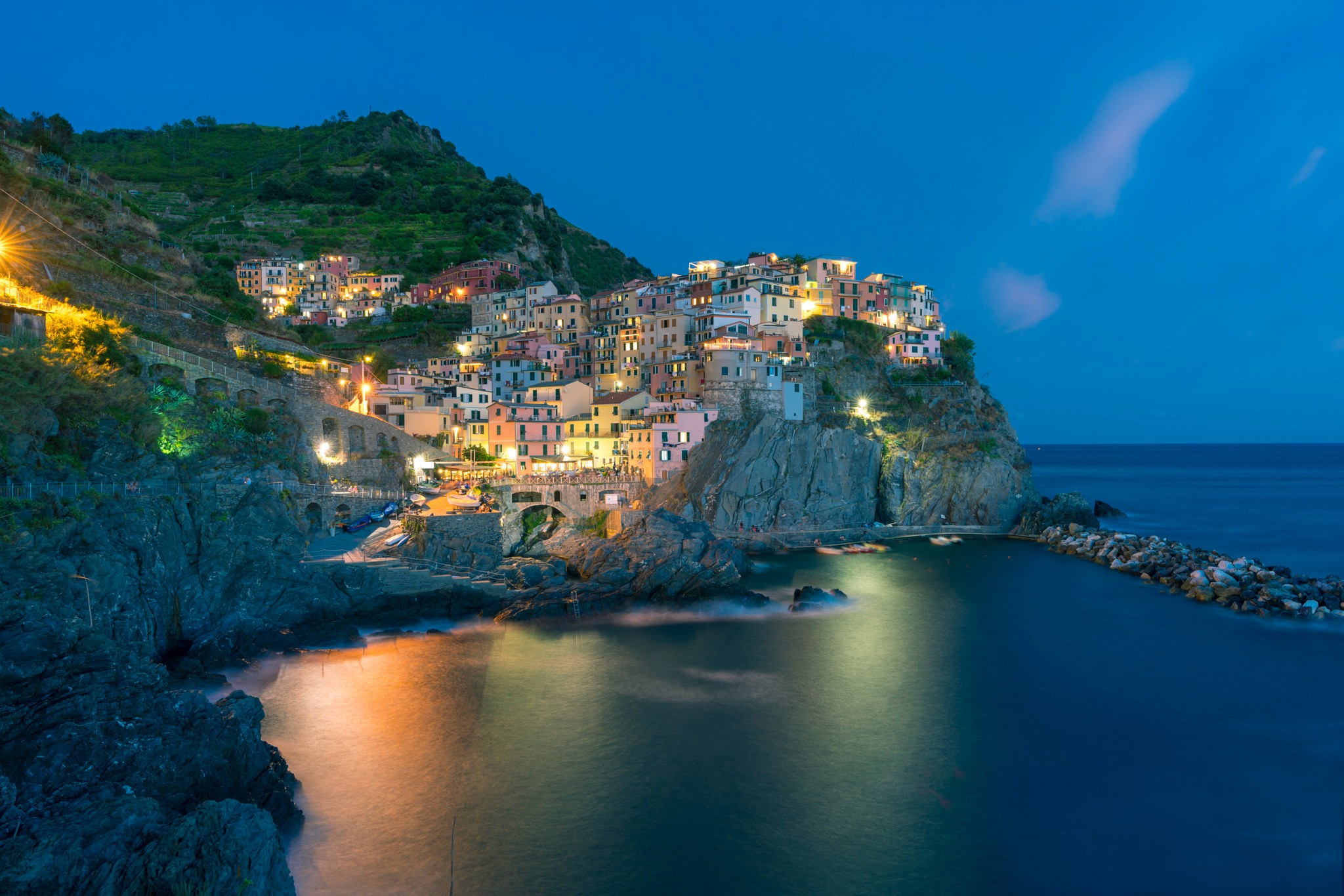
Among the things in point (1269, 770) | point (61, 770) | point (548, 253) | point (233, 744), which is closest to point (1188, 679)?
point (1269, 770)

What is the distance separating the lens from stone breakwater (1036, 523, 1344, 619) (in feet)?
112

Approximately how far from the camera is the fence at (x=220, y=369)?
34.2m

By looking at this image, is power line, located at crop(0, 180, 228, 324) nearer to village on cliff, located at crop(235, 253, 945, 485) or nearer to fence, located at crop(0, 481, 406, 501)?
village on cliff, located at crop(235, 253, 945, 485)

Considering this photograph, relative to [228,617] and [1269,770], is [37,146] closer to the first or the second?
[228,617]

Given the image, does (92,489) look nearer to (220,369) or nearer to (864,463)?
(220,369)

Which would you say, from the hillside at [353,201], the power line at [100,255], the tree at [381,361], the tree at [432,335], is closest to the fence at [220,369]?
the power line at [100,255]

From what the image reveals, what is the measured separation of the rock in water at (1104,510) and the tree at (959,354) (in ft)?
50.6

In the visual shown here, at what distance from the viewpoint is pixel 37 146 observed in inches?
1879

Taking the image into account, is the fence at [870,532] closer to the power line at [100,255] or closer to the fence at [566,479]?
the fence at [566,479]

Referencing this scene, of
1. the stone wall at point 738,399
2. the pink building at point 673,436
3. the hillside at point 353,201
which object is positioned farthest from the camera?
the hillside at point 353,201

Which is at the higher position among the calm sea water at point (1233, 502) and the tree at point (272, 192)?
the tree at point (272, 192)

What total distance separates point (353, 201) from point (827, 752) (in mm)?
107692

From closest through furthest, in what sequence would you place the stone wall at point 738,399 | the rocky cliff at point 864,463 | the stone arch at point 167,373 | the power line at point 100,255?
the stone arch at point 167,373
the power line at point 100,255
the rocky cliff at point 864,463
the stone wall at point 738,399

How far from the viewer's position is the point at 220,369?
37.2m
